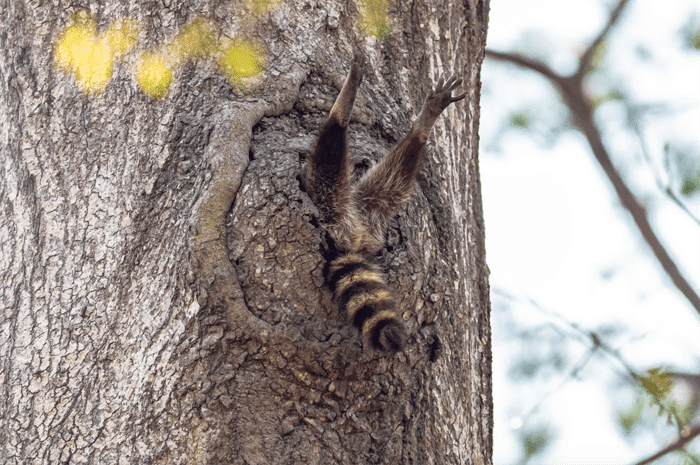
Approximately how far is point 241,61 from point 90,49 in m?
0.41

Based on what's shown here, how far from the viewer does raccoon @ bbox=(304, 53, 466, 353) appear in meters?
1.52

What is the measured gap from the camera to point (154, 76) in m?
1.77

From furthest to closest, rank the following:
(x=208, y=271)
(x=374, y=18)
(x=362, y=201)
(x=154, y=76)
A: (x=362, y=201)
(x=374, y=18)
(x=154, y=76)
(x=208, y=271)

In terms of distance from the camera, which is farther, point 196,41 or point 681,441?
point 681,441

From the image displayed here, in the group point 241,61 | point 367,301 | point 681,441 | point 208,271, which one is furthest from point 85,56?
point 681,441

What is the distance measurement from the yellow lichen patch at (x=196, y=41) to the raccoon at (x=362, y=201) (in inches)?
14.4

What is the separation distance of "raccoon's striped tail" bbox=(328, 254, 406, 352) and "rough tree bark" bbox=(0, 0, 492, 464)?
0.04 m

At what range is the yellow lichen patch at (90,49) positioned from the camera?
1.79m

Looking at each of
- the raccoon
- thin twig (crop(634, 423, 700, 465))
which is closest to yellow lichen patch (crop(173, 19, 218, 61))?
the raccoon

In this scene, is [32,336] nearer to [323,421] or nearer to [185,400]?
[185,400]

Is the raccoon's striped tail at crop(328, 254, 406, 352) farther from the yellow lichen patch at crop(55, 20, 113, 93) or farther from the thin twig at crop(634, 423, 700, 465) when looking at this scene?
the thin twig at crop(634, 423, 700, 465)

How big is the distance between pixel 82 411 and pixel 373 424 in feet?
2.07

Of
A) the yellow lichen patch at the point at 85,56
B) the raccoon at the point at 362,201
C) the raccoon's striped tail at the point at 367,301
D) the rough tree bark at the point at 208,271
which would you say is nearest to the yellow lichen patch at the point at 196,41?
the rough tree bark at the point at 208,271

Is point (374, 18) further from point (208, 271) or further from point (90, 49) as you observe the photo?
point (208, 271)
